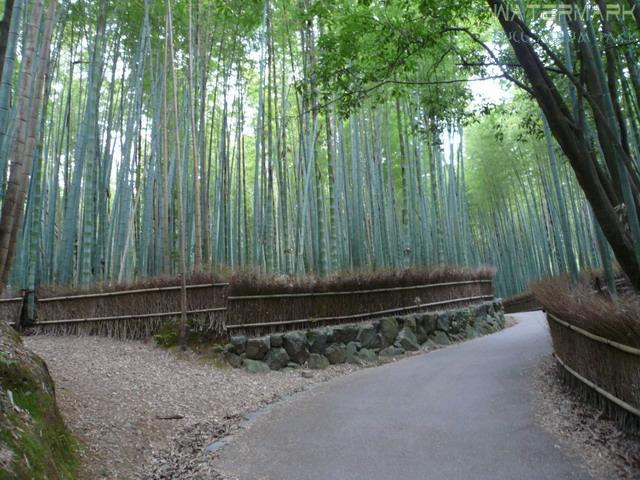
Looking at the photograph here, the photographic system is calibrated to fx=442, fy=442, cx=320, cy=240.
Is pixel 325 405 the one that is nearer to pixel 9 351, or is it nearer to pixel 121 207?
pixel 9 351

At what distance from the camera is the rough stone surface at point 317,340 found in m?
5.31

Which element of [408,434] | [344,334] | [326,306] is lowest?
[408,434]

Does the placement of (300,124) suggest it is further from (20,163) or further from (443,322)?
(20,163)

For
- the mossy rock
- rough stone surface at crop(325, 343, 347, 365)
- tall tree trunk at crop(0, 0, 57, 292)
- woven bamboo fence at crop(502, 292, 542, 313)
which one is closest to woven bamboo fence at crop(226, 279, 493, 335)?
rough stone surface at crop(325, 343, 347, 365)

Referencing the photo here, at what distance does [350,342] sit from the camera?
5.62 meters

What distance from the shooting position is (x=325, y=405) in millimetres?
3607

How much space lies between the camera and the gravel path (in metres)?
2.61

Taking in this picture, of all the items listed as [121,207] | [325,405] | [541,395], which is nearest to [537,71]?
[541,395]

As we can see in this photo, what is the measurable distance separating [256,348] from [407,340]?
2.32 m

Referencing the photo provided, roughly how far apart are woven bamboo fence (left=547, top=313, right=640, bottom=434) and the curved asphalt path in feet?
1.20

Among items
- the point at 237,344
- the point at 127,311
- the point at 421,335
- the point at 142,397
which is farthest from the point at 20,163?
the point at 421,335

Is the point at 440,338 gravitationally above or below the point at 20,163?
below

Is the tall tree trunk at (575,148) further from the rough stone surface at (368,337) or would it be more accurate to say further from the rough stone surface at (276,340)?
the rough stone surface at (276,340)

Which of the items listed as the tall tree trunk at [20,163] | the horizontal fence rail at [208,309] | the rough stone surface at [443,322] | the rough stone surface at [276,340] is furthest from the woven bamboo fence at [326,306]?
the tall tree trunk at [20,163]
